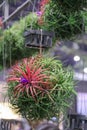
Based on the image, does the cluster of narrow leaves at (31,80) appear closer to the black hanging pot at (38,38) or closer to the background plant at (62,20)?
the black hanging pot at (38,38)

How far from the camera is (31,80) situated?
1474 millimetres

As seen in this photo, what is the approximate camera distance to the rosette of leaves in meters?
1.48

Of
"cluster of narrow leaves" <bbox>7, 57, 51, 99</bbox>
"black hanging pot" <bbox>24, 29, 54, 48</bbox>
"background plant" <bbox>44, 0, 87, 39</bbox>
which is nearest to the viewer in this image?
"cluster of narrow leaves" <bbox>7, 57, 51, 99</bbox>

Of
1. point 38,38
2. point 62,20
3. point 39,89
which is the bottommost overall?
point 39,89

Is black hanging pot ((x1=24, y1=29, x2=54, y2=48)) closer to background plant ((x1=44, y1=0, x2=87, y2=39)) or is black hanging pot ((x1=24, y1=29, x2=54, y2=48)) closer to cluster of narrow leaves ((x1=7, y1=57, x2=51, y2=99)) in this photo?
background plant ((x1=44, y1=0, x2=87, y2=39))

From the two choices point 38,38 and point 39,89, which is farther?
→ point 38,38

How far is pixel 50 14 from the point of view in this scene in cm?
212

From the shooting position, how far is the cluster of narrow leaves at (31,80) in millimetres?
1472

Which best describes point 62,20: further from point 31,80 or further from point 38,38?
point 31,80

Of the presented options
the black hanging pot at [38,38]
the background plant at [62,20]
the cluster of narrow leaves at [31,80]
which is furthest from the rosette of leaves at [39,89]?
the background plant at [62,20]

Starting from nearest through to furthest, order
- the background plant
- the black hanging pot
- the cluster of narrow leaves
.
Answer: the cluster of narrow leaves < the black hanging pot < the background plant

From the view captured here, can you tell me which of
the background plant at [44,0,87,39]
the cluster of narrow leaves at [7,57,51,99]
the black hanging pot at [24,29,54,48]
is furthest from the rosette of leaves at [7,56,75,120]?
the background plant at [44,0,87,39]

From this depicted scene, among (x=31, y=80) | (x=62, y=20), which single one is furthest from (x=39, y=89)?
(x=62, y=20)

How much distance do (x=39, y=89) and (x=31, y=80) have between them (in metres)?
0.04
